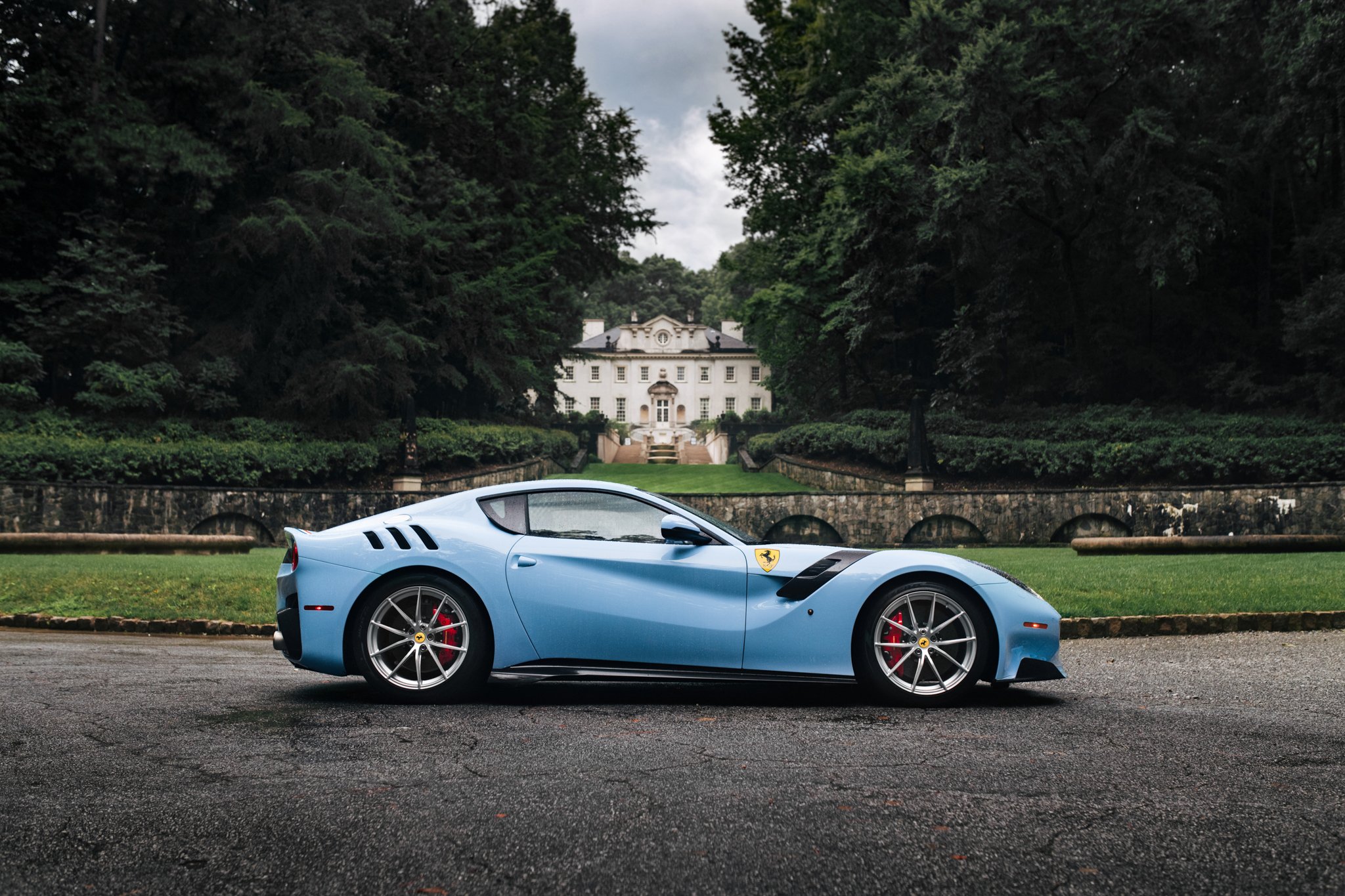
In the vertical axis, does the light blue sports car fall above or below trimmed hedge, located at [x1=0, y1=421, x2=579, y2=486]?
below

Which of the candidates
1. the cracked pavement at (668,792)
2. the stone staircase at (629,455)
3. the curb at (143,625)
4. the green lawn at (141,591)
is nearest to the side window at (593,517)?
the cracked pavement at (668,792)

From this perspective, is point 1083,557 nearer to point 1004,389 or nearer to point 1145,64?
point 1004,389

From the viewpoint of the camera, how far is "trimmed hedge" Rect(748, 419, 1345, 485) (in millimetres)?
22797

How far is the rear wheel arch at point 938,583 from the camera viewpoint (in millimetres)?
5352

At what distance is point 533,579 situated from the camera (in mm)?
5426

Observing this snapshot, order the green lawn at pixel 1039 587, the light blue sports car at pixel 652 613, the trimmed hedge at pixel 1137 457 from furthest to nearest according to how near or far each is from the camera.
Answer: the trimmed hedge at pixel 1137 457 < the green lawn at pixel 1039 587 < the light blue sports car at pixel 652 613

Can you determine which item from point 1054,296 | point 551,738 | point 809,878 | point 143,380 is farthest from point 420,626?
point 1054,296

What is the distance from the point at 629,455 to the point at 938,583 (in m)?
53.8

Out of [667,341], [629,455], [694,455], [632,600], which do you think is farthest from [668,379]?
[632,600]

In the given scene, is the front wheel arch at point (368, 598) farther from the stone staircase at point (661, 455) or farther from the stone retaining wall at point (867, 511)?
the stone staircase at point (661, 455)

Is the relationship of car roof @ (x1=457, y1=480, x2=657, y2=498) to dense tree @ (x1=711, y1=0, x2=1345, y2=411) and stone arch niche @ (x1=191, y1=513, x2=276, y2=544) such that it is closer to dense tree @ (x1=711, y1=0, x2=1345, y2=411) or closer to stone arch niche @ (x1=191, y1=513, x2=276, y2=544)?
stone arch niche @ (x1=191, y1=513, x2=276, y2=544)

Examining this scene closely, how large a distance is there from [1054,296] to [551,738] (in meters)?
32.2

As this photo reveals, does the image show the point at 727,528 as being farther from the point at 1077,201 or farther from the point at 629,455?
the point at 629,455

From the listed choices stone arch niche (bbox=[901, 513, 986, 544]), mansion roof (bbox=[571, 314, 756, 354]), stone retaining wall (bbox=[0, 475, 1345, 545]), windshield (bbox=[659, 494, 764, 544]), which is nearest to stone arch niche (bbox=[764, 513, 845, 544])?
stone retaining wall (bbox=[0, 475, 1345, 545])
